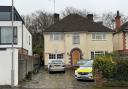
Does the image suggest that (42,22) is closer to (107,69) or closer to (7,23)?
(7,23)

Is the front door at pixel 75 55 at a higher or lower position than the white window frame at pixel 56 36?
lower

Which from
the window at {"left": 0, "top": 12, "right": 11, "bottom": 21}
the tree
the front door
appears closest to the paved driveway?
the window at {"left": 0, "top": 12, "right": 11, "bottom": 21}

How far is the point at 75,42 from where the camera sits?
56.9 meters

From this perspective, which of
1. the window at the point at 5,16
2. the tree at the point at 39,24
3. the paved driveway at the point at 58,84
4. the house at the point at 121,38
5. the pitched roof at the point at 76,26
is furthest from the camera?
the tree at the point at 39,24

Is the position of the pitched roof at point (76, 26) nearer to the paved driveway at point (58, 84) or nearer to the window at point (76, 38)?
the window at point (76, 38)

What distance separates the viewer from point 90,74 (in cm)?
3066

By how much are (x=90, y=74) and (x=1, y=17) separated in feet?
75.9

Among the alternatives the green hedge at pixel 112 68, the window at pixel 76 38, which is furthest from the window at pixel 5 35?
the green hedge at pixel 112 68

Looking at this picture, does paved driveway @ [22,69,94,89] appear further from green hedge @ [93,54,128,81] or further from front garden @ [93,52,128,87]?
green hedge @ [93,54,128,81]

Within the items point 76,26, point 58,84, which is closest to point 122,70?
point 58,84

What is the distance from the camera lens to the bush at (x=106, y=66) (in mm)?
26578

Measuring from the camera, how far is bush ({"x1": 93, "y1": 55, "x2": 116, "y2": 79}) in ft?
87.2

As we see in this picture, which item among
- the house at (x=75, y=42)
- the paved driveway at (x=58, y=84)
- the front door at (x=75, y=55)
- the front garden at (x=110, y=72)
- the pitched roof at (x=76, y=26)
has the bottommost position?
the paved driveway at (x=58, y=84)

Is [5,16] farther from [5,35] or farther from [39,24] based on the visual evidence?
[39,24]
